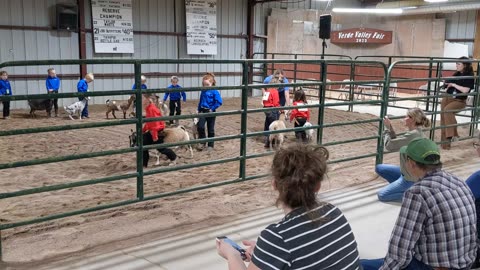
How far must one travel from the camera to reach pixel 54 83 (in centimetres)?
1195

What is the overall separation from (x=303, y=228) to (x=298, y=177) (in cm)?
18

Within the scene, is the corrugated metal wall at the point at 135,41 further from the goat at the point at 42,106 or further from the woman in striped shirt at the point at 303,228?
the woman in striped shirt at the point at 303,228

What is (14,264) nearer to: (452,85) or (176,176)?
(176,176)

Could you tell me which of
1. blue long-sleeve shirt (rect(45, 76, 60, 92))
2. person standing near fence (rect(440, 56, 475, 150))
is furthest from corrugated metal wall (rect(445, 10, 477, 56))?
blue long-sleeve shirt (rect(45, 76, 60, 92))

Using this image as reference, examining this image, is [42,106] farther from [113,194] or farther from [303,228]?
[303,228]

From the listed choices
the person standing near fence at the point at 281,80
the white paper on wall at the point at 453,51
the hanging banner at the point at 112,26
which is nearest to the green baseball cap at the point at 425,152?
the person standing near fence at the point at 281,80

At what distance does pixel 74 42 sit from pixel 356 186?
36.3 ft

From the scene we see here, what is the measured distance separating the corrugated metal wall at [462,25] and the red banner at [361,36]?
2456 mm

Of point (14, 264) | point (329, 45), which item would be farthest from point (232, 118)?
point (329, 45)

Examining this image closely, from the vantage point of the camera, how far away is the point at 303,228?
1670 millimetres

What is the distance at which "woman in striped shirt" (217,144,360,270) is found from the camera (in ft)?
5.39

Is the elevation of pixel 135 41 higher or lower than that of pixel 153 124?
higher

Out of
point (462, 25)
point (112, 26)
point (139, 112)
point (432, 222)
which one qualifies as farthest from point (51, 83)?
point (462, 25)

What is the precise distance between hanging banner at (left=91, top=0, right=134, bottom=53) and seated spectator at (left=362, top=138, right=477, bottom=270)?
13.4 metres
